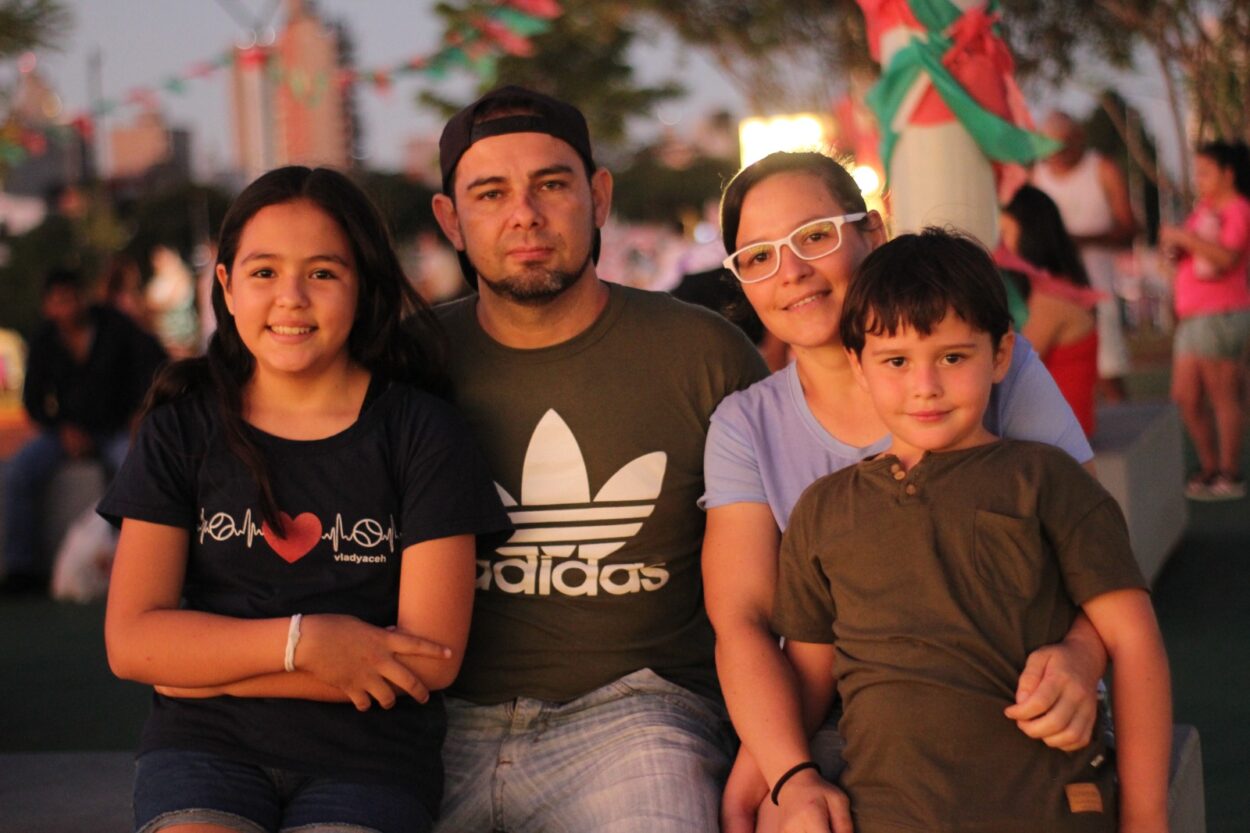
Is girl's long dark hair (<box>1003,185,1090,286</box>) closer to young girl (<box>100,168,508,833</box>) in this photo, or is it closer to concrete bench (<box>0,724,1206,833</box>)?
concrete bench (<box>0,724,1206,833</box>)

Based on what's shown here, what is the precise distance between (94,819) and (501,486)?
104 cm

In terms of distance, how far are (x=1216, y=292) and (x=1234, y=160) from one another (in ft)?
2.49

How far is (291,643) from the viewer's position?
274 centimetres

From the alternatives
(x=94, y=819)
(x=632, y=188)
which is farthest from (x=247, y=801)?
(x=632, y=188)

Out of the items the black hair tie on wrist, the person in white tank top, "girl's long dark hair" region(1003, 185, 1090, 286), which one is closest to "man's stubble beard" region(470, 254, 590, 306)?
the black hair tie on wrist

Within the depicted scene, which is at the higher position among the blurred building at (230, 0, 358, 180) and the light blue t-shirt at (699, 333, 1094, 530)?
the blurred building at (230, 0, 358, 180)

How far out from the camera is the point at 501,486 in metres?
3.21

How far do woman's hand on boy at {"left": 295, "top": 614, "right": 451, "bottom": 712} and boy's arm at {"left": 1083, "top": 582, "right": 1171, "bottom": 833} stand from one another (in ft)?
→ 3.74

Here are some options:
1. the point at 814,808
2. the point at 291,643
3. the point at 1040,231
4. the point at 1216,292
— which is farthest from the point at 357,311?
the point at 1216,292

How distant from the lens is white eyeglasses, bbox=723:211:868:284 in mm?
3025

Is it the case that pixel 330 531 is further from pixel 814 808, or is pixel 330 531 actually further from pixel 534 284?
pixel 814 808

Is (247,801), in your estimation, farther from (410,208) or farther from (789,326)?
(410,208)

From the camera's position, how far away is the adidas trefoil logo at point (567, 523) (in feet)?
10.5

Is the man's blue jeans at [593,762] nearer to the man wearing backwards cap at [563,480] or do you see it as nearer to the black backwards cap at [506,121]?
the man wearing backwards cap at [563,480]
